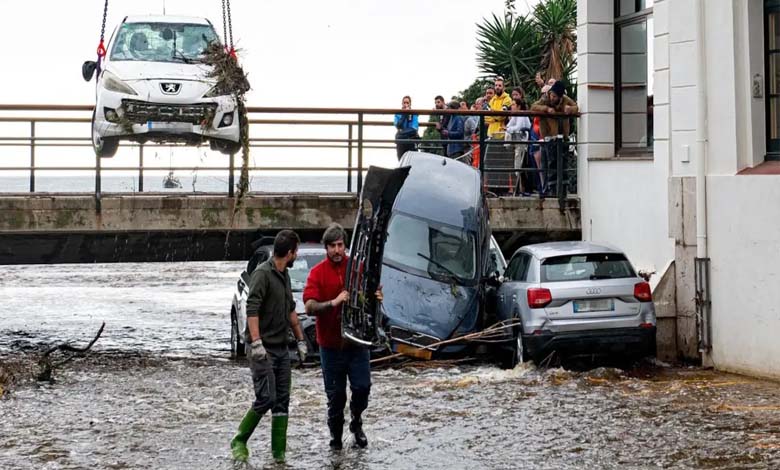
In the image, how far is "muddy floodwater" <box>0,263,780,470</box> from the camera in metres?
10.4

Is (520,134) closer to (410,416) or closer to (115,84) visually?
(115,84)

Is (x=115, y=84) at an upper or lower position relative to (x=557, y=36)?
lower

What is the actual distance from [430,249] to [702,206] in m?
3.43

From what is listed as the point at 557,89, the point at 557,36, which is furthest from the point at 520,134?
the point at 557,36

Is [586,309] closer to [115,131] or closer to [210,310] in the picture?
[115,131]

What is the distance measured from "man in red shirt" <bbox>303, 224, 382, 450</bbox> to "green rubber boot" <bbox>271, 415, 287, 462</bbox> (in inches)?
23.2

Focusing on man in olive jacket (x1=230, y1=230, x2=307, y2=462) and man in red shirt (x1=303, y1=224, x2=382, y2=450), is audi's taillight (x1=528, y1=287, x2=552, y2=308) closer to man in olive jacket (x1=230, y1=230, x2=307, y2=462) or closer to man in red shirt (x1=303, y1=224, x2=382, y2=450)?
man in red shirt (x1=303, y1=224, x2=382, y2=450)

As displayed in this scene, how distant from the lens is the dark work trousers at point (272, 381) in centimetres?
1000

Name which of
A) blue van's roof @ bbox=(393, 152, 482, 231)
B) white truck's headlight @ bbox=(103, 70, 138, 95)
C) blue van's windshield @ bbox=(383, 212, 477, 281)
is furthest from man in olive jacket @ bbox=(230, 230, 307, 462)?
white truck's headlight @ bbox=(103, 70, 138, 95)

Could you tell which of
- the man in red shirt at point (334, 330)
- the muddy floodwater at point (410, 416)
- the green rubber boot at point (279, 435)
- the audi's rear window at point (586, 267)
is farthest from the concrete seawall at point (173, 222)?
the green rubber boot at point (279, 435)

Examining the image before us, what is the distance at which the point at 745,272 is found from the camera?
15.1 m

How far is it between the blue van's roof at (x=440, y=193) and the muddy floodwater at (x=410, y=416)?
1.96 meters

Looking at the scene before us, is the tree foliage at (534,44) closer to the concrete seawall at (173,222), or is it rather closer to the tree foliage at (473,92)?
the tree foliage at (473,92)

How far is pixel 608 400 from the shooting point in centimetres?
1324
